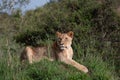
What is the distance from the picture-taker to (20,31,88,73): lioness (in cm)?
1057

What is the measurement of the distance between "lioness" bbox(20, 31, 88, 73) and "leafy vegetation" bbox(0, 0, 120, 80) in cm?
22

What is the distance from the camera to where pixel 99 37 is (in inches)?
490

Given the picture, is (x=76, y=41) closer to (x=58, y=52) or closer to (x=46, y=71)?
(x=58, y=52)

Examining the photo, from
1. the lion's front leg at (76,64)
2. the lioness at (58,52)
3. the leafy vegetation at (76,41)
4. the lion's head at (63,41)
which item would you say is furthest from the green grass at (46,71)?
the lion's head at (63,41)

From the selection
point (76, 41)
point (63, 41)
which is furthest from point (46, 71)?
point (76, 41)

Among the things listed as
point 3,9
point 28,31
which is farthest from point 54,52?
point 3,9

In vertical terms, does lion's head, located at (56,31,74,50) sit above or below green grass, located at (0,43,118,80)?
above

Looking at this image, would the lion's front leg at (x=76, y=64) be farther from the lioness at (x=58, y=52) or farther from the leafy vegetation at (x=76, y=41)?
the leafy vegetation at (x=76, y=41)

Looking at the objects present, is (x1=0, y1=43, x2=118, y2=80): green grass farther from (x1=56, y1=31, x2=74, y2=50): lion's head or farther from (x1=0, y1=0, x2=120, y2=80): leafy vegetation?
(x1=56, y1=31, x2=74, y2=50): lion's head

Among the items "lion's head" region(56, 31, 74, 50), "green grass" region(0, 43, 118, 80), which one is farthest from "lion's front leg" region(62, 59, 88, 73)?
"lion's head" region(56, 31, 74, 50)

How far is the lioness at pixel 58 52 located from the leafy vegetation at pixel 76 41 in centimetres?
22

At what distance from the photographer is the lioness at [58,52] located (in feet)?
34.7

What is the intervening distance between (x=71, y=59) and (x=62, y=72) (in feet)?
3.42

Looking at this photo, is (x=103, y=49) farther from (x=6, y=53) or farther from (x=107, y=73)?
(x=6, y=53)
